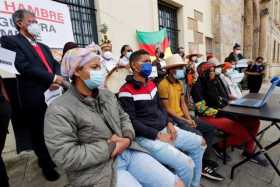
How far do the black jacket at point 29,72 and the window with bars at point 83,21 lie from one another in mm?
2393

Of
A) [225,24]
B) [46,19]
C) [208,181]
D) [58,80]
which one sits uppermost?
[225,24]

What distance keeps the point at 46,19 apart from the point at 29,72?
151 centimetres

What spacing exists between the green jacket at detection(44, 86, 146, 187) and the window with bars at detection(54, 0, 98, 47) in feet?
11.0

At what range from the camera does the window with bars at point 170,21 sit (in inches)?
282

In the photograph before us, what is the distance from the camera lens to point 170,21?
7539mm

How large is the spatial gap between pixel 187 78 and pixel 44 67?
2.69 m

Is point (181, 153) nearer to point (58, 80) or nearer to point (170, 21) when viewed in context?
point (58, 80)

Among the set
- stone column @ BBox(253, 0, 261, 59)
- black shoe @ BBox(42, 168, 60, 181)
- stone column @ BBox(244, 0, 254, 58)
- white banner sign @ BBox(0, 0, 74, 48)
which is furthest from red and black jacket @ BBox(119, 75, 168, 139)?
stone column @ BBox(253, 0, 261, 59)

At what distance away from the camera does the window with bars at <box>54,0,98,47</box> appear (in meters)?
4.32

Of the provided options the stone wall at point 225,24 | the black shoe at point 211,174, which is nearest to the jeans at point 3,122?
the black shoe at point 211,174

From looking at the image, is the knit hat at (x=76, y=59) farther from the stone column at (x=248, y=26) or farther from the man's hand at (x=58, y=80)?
the stone column at (x=248, y=26)

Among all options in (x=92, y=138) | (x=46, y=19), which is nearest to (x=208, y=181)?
(x=92, y=138)

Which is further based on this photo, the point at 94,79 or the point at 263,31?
the point at 263,31

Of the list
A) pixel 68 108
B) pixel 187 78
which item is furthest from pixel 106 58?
pixel 68 108
